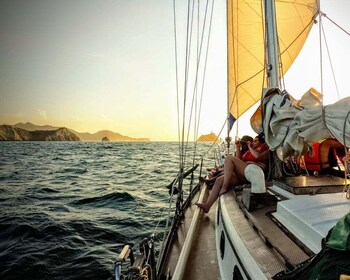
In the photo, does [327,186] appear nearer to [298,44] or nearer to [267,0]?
[267,0]

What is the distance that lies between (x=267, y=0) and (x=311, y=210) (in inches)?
118

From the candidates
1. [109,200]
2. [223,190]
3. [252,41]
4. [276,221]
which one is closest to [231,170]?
[223,190]

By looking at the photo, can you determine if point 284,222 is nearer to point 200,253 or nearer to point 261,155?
point 200,253

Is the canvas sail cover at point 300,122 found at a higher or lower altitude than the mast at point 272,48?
lower

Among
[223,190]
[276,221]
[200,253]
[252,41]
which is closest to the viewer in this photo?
[276,221]

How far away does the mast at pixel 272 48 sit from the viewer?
3.58 meters

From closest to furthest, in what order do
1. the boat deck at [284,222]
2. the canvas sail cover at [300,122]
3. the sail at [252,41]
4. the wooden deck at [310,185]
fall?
the boat deck at [284,222] → the canvas sail cover at [300,122] → the wooden deck at [310,185] → the sail at [252,41]

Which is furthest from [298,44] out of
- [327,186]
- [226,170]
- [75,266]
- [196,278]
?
[75,266]

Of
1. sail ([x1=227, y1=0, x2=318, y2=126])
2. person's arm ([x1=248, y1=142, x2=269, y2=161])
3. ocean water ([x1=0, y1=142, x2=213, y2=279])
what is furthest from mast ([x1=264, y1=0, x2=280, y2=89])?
sail ([x1=227, y1=0, x2=318, y2=126])

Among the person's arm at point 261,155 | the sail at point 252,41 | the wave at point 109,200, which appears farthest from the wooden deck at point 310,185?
the wave at point 109,200

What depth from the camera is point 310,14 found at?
6.38 meters

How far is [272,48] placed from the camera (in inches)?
142

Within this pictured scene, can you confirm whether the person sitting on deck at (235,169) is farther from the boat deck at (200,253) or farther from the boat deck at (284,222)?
the boat deck at (284,222)

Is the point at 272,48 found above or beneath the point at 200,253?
above
